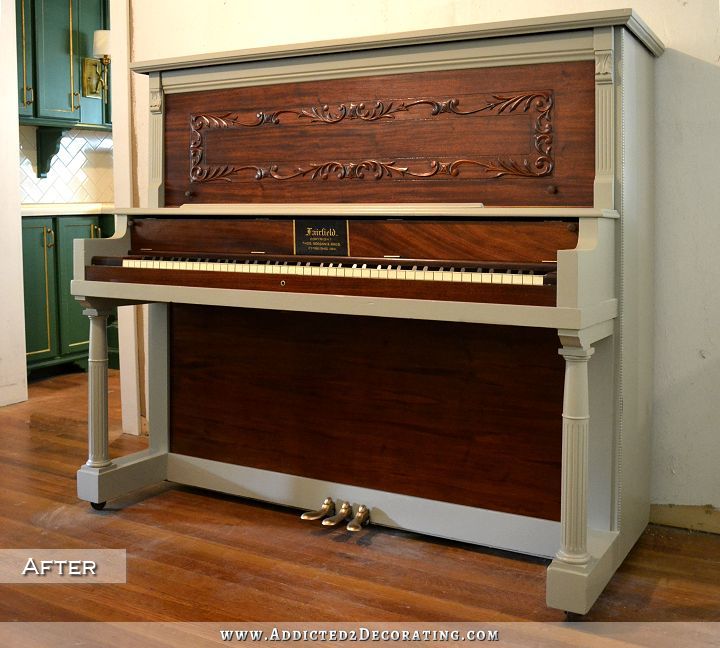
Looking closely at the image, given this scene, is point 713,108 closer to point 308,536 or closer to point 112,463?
point 308,536

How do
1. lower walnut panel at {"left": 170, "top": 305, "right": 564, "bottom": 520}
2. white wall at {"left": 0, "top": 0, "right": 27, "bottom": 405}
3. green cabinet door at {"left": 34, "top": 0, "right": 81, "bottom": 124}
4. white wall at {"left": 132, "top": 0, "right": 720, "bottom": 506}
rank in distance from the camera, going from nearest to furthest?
lower walnut panel at {"left": 170, "top": 305, "right": 564, "bottom": 520}, white wall at {"left": 132, "top": 0, "right": 720, "bottom": 506}, white wall at {"left": 0, "top": 0, "right": 27, "bottom": 405}, green cabinet door at {"left": 34, "top": 0, "right": 81, "bottom": 124}

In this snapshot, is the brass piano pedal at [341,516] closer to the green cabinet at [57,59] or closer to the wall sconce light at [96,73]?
the green cabinet at [57,59]

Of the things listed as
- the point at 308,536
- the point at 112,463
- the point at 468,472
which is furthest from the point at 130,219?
the point at 468,472

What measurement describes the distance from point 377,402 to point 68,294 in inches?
130

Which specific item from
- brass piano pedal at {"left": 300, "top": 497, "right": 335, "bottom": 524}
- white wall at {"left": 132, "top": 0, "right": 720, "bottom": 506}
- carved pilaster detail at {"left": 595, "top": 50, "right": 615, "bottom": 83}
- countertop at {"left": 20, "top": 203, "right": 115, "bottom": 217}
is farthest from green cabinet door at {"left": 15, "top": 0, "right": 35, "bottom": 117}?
carved pilaster detail at {"left": 595, "top": 50, "right": 615, "bottom": 83}

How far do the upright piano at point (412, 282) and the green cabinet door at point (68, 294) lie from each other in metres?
2.44

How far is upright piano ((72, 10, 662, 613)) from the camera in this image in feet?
8.63

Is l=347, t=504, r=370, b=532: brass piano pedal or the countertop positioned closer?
l=347, t=504, r=370, b=532: brass piano pedal

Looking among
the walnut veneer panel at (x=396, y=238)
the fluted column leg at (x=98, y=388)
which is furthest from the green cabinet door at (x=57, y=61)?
the fluted column leg at (x=98, y=388)

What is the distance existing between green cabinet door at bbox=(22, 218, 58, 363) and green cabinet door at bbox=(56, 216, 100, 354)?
0.05m

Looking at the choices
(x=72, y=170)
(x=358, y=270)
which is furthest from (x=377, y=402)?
(x=72, y=170)

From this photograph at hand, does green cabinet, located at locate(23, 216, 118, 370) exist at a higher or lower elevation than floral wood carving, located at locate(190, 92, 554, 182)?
lower

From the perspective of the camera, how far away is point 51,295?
575 centimetres

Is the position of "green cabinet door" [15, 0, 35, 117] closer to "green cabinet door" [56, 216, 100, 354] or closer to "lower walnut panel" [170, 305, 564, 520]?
"green cabinet door" [56, 216, 100, 354]
